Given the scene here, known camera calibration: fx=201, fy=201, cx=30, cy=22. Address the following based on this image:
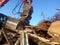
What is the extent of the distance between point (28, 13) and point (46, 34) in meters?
1.64

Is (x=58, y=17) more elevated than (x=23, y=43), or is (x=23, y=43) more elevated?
(x=58, y=17)

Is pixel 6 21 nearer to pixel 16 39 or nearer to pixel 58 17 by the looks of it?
pixel 16 39

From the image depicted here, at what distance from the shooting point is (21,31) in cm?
768

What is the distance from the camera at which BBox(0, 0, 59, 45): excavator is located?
22.8 ft

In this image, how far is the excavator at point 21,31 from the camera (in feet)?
22.8

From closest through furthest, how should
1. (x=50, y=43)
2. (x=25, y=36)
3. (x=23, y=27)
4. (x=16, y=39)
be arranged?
(x=50, y=43) → (x=25, y=36) → (x=16, y=39) → (x=23, y=27)

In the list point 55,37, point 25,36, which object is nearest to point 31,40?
point 25,36

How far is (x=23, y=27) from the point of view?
8797 mm

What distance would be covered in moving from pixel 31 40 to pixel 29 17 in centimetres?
196

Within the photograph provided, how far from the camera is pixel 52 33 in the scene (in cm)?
703

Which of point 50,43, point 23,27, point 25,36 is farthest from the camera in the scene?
point 23,27

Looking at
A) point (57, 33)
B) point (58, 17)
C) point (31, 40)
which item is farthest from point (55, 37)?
point (58, 17)

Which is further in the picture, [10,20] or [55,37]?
[10,20]

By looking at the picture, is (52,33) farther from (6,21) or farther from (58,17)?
(6,21)
